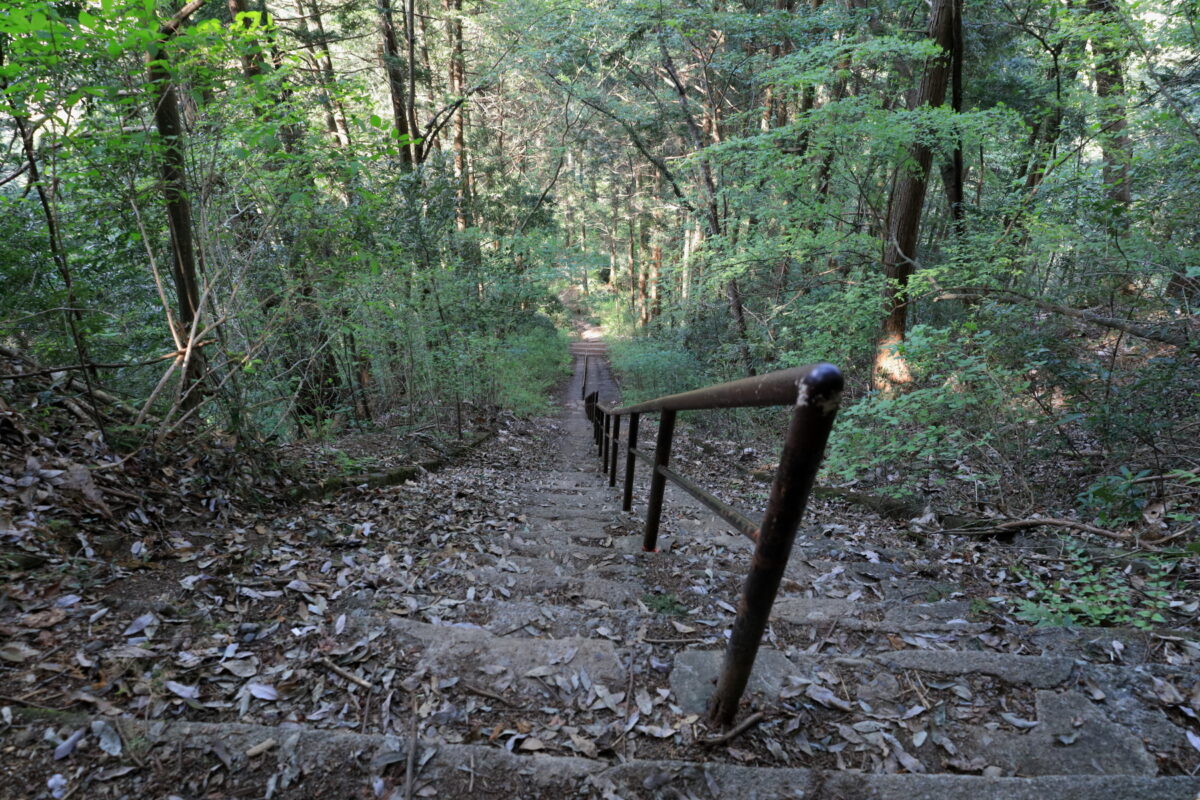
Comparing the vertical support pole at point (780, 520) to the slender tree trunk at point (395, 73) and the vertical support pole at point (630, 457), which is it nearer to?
the vertical support pole at point (630, 457)

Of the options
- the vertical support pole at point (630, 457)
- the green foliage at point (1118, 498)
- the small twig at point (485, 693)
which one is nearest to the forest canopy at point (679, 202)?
the green foliage at point (1118, 498)

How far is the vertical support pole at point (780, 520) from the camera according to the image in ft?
3.60

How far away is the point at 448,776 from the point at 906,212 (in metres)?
8.22

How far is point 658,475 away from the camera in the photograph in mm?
2654

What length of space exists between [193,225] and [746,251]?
6.95 metres

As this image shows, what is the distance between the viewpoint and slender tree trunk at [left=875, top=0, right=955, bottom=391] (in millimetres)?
6719

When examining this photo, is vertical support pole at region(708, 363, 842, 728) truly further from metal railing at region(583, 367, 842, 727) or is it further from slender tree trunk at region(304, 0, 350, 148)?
slender tree trunk at region(304, 0, 350, 148)

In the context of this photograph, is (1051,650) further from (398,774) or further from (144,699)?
(144,699)

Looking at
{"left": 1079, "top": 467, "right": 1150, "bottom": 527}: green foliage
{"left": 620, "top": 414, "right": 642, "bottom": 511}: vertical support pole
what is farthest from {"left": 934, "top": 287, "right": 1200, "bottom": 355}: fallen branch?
{"left": 620, "top": 414, "right": 642, "bottom": 511}: vertical support pole

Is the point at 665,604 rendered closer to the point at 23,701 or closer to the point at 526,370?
the point at 23,701

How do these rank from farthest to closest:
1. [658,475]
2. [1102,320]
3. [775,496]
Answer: [1102,320] → [658,475] → [775,496]

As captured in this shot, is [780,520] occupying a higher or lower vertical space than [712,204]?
lower

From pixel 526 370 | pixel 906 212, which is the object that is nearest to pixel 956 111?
pixel 906 212

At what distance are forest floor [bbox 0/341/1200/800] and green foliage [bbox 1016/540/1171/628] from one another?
0.19 ft
